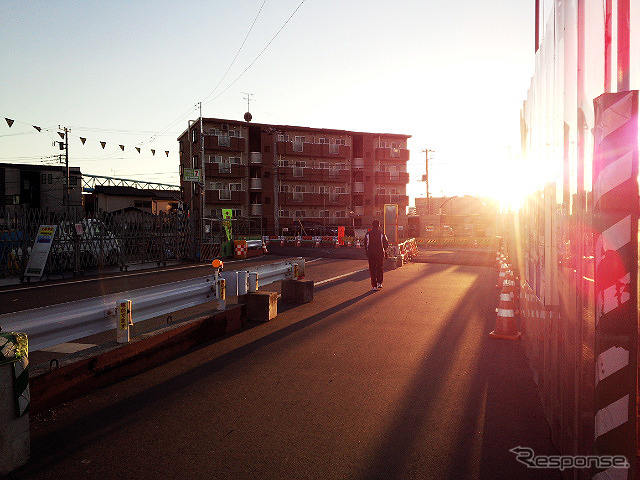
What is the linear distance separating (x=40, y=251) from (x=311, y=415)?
553 inches

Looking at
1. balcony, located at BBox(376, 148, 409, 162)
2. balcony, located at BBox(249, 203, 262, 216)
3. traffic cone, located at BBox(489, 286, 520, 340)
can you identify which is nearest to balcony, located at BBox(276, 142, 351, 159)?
balcony, located at BBox(376, 148, 409, 162)

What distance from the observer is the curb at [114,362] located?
3.90m

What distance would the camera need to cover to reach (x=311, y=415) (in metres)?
3.90

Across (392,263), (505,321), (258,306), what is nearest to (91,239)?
(392,263)

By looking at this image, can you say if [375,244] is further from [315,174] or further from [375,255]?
[315,174]

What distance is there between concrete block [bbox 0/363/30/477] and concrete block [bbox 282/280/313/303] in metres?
6.67

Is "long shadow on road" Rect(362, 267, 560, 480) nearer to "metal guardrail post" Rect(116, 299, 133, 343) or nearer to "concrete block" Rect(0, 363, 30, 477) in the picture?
"concrete block" Rect(0, 363, 30, 477)

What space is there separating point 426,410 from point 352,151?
48.9 m

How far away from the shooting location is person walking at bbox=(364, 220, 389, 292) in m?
11.8

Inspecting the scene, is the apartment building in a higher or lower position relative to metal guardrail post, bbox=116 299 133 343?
higher

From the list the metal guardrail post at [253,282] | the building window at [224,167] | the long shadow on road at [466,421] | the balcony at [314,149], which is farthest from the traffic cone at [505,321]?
the balcony at [314,149]

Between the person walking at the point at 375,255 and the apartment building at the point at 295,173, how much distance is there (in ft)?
107

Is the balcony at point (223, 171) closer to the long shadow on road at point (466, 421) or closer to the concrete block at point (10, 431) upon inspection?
the long shadow on road at point (466, 421)

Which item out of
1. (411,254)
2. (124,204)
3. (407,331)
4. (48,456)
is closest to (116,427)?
(48,456)
